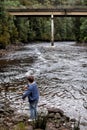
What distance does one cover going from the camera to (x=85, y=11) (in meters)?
64.6

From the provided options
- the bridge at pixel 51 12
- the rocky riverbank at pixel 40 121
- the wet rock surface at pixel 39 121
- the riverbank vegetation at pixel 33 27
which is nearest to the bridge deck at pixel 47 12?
the bridge at pixel 51 12

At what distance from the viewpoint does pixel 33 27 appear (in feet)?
329

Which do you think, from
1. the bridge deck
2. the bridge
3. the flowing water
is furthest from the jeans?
the bridge deck

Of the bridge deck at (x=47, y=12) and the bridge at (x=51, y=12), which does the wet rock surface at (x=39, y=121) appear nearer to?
the bridge at (x=51, y=12)

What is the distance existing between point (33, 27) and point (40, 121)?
295 feet

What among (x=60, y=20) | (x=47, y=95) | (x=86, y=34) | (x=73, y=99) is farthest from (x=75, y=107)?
(x=60, y=20)

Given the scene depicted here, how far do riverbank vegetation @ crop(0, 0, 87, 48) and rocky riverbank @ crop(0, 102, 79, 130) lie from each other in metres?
34.0

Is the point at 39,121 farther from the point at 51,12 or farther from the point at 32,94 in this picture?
the point at 51,12

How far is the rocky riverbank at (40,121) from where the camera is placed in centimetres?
1159

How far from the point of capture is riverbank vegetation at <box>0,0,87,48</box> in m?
54.9

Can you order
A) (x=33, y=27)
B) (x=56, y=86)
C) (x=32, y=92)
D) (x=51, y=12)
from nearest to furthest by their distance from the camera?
(x=32, y=92) < (x=56, y=86) < (x=51, y=12) < (x=33, y=27)

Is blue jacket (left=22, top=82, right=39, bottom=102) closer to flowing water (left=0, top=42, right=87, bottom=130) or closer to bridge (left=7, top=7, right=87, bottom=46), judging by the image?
flowing water (left=0, top=42, right=87, bottom=130)

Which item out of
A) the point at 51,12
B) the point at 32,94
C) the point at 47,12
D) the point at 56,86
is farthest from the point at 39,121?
the point at 47,12

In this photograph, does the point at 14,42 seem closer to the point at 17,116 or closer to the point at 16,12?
the point at 16,12
